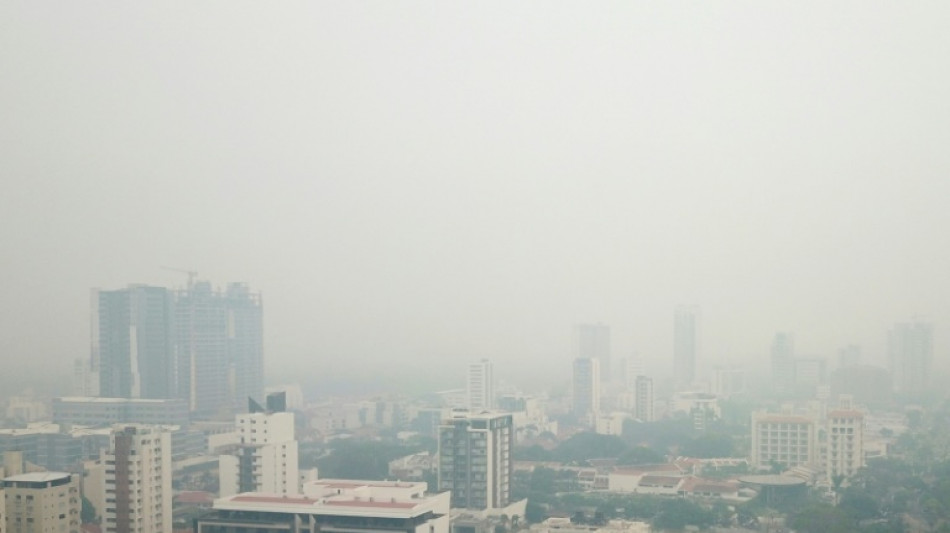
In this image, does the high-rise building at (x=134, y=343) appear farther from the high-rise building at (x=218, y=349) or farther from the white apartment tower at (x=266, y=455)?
the white apartment tower at (x=266, y=455)

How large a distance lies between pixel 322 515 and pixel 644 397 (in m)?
9.11

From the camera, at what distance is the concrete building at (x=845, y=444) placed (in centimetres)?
827

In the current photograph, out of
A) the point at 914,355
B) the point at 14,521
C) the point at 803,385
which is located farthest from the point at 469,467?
the point at 803,385

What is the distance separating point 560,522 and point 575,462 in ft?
13.3

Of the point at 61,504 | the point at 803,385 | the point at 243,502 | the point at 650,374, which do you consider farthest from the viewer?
the point at 650,374

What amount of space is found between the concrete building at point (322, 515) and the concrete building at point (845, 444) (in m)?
4.62

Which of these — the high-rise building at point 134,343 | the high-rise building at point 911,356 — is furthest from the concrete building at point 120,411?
the high-rise building at point 911,356

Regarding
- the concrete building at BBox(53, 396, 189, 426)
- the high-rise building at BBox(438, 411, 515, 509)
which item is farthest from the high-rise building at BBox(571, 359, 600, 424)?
the high-rise building at BBox(438, 411, 515, 509)

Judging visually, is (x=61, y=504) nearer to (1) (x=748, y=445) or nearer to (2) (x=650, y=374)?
(1) (x=748, y=445)

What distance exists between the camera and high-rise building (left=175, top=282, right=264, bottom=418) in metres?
10.0

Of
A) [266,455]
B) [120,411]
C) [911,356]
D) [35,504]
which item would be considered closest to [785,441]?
[911,356]

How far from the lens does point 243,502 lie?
15.4ft

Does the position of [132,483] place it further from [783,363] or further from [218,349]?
[783,363]

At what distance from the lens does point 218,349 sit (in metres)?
10.7
